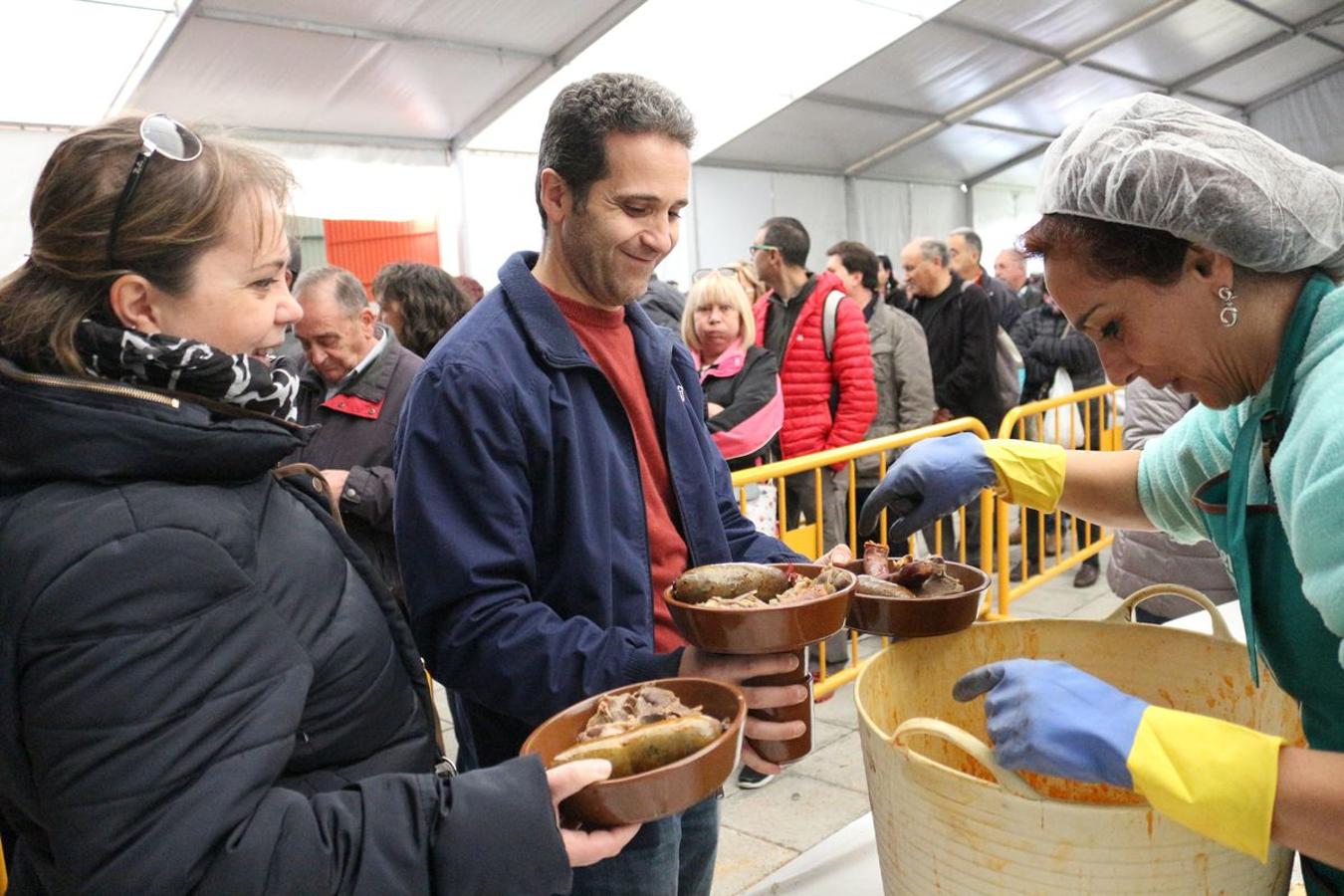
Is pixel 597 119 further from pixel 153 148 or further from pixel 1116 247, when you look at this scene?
pixel 1116 247

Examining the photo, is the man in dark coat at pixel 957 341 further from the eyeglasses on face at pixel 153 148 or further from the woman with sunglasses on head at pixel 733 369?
the eyeglasses on face at pixel 153 148

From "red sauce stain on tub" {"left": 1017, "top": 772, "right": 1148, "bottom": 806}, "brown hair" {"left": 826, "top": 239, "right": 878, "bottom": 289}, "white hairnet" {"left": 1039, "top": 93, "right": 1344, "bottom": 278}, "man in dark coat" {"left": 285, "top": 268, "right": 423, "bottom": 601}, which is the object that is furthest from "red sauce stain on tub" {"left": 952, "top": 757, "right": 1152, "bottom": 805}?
"brown hair" {"left": 826, "top": 239, "right": 878, "bottom": 289}

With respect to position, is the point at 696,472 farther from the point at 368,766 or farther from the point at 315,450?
the point at 315,450

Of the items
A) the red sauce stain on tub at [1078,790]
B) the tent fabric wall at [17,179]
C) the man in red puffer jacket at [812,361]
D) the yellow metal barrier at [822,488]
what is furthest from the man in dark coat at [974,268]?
the tent fabric wall at [17,179]

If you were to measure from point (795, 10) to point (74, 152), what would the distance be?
1019cm

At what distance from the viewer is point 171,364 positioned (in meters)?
1.12

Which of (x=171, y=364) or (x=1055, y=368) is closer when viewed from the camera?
(x=171, y=364)

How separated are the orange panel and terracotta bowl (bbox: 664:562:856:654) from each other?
31.5 ft

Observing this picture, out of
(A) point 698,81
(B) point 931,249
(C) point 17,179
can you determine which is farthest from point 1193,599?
(A) point 698,81

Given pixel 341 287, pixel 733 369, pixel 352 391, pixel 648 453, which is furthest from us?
pixel 733 369

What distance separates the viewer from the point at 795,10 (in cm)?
1016

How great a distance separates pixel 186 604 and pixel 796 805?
306 cm

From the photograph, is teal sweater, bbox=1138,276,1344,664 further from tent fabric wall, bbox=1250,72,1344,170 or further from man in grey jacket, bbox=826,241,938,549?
tent fabric wall, bbox=1250,72,1344,170

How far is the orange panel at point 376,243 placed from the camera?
35.0 ft
